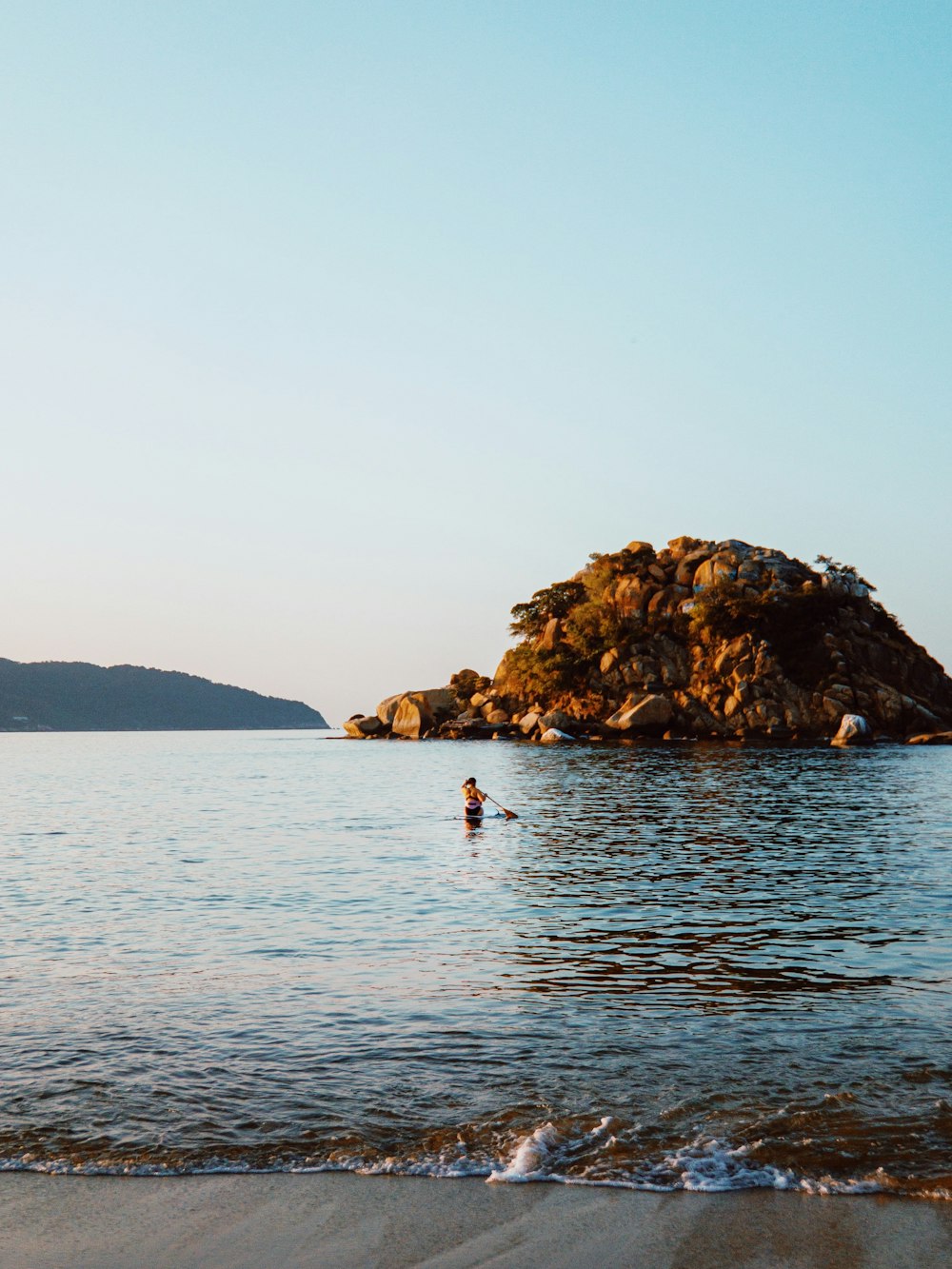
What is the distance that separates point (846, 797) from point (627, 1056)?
124ft

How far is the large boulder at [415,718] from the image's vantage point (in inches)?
5896

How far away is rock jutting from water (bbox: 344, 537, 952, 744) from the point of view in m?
116

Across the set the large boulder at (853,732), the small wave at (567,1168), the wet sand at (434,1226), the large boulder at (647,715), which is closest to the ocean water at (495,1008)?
the small wave at (567,1168)

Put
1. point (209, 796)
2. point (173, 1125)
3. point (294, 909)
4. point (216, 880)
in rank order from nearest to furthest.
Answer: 1. point (173, 1125)
2. point (294, 909)
3. point (216, 880)
4. point (209, 796)

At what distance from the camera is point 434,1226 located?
23.9ft

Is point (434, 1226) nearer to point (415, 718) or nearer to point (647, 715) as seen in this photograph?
point (647, 715)

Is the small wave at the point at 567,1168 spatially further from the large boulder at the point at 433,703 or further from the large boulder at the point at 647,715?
the large boulder at the point at 433,703

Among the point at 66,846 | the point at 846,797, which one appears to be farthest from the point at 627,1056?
the point at 846,797

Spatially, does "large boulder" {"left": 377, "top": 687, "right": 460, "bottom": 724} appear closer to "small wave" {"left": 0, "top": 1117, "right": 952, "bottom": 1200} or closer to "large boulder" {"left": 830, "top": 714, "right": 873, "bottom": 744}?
"large boulder" {"left": 830, "top": 714, "right": 873, "bottom": 744}

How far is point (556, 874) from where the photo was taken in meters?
25.6

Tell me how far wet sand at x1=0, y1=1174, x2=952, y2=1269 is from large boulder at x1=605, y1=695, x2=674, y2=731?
366 feet

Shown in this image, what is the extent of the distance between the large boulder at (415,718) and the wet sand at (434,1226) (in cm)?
14168

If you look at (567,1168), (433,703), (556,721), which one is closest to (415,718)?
(433,703)

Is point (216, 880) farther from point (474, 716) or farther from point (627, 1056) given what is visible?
point (474, 716)
